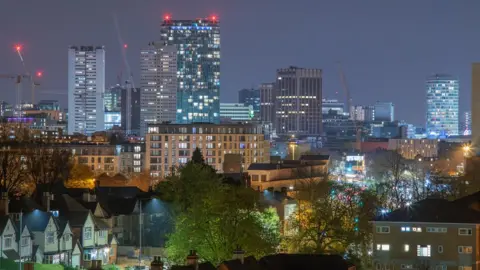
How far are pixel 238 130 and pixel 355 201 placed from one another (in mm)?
87695

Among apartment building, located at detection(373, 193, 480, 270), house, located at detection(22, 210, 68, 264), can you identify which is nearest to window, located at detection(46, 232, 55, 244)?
house, located at detection(22, 210, 68, 264)

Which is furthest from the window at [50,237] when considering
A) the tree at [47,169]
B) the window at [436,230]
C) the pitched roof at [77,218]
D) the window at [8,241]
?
the window at [436,230]

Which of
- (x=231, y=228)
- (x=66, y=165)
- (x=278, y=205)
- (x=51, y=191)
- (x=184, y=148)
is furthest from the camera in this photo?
(x=184, y=148)

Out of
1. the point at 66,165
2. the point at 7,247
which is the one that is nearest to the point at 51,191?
the point at 7,247

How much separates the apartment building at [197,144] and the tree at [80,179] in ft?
130

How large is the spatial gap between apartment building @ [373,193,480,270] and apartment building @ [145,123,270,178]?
95.6m

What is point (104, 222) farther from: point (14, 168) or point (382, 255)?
point (14, 168)

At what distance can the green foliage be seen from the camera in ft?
171

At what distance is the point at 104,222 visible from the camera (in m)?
66.2

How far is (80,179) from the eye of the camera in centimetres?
9850

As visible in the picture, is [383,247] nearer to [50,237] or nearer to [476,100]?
[50,237]

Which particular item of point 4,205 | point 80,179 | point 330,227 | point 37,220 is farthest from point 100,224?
point 80,179

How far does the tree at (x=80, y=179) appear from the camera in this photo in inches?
3508

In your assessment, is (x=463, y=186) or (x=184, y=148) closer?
(x=463, y=186)
